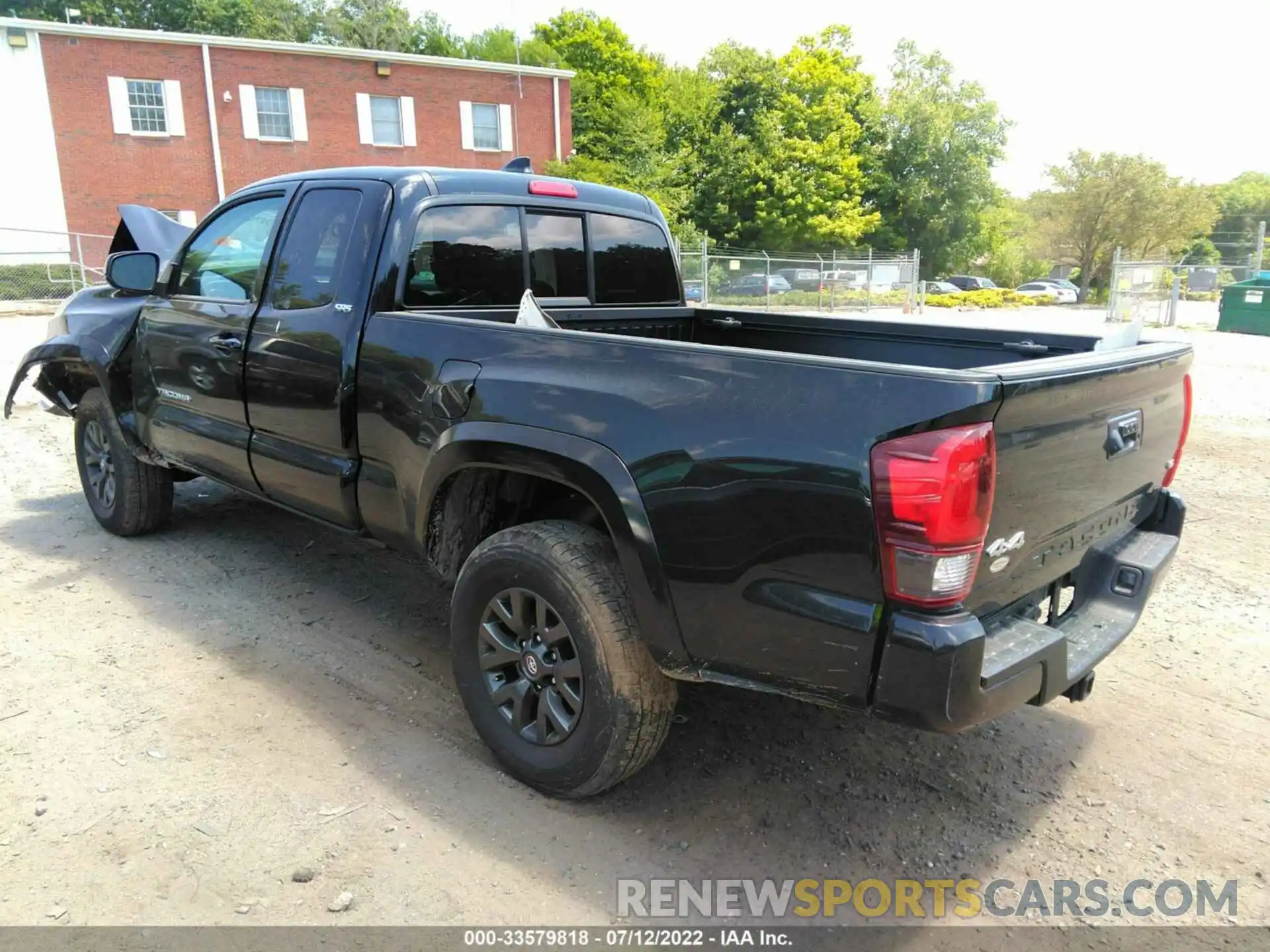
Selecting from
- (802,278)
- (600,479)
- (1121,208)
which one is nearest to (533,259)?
(600,479)

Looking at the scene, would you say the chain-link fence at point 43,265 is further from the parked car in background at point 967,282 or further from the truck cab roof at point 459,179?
the parked car in background at point 967,282

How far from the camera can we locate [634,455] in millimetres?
2523

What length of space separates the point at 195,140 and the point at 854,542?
29281 mm

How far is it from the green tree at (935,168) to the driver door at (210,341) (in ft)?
141

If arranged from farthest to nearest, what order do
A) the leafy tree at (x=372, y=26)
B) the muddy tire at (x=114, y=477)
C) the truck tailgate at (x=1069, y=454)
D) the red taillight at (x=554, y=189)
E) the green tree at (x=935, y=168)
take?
the leafy tree at (x=372, y=26) → the green tree at (x=935, y=168) → the muddy tire at (x=114, y=477) → the red taillight at (x=554, y=189) → the truck tailgate at (x=1069, y=454)

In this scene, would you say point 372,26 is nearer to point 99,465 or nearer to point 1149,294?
point 1149,294

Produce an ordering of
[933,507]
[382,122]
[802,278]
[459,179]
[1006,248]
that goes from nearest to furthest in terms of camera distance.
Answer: [933,507] < [459,179] < [802,278] < [382,122] < [1006,248]

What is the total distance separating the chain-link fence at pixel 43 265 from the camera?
2383 cm

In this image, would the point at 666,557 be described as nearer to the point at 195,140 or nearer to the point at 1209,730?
the point at 1209,730

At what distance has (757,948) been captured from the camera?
238 cm

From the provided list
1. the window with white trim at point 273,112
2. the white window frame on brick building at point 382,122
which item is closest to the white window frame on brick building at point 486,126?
the white window frame on brick building at point 382,122

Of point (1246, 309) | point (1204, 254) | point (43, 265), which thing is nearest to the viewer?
point (1246, 309)

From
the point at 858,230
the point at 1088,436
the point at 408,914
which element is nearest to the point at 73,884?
the point at 408,914

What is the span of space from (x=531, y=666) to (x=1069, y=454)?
1727 mm
